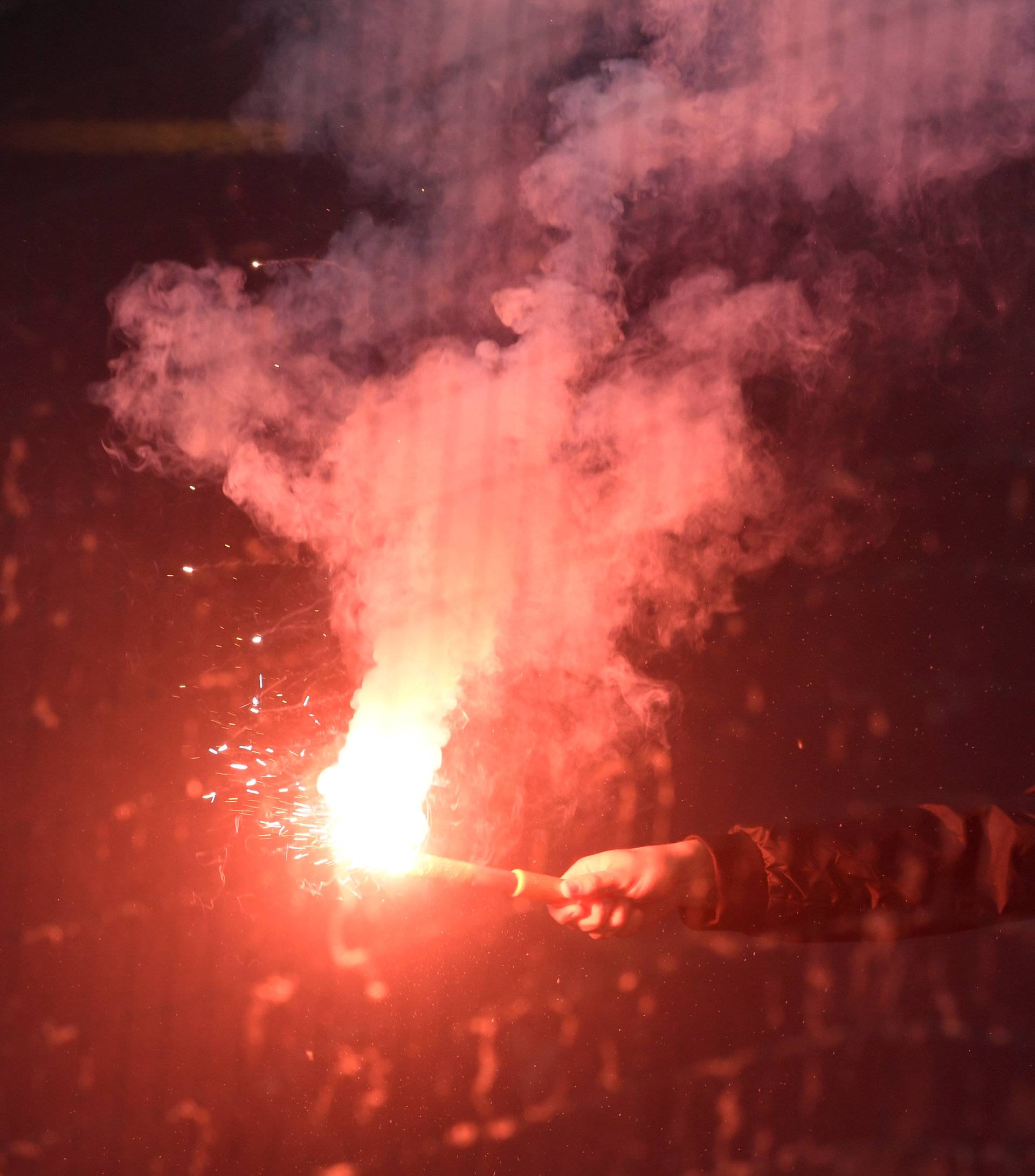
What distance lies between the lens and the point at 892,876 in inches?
42.7

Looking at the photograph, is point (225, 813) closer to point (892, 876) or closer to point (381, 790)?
point (381, 790)

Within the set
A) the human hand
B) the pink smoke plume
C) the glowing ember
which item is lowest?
the human hand

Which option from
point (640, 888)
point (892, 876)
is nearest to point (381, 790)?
point (640, 888)

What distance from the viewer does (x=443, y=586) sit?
4.56 ft

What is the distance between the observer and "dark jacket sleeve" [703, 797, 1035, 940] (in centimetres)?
107

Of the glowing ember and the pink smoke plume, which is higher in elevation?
the pink smoke plume

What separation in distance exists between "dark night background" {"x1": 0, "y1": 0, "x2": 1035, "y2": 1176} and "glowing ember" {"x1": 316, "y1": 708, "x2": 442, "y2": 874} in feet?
0.62

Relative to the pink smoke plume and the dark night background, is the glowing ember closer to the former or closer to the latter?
the pink smoke plume

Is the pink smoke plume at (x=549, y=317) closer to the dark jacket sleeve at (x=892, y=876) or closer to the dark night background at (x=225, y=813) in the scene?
the dark night background at (x=225, y=813)

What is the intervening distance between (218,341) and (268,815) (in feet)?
2.53

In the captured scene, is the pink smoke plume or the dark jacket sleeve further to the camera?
the pink smoke plume

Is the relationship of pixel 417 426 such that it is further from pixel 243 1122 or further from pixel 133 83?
pixel 243 1122

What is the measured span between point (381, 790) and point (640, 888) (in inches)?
14.2

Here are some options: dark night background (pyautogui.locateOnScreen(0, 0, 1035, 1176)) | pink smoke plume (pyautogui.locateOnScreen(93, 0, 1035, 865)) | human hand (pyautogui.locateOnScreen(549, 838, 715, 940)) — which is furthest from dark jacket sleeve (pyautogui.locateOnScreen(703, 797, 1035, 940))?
pink smoke plume (pyautogui.locateOnScreen(93, 0, 1035, 865))
